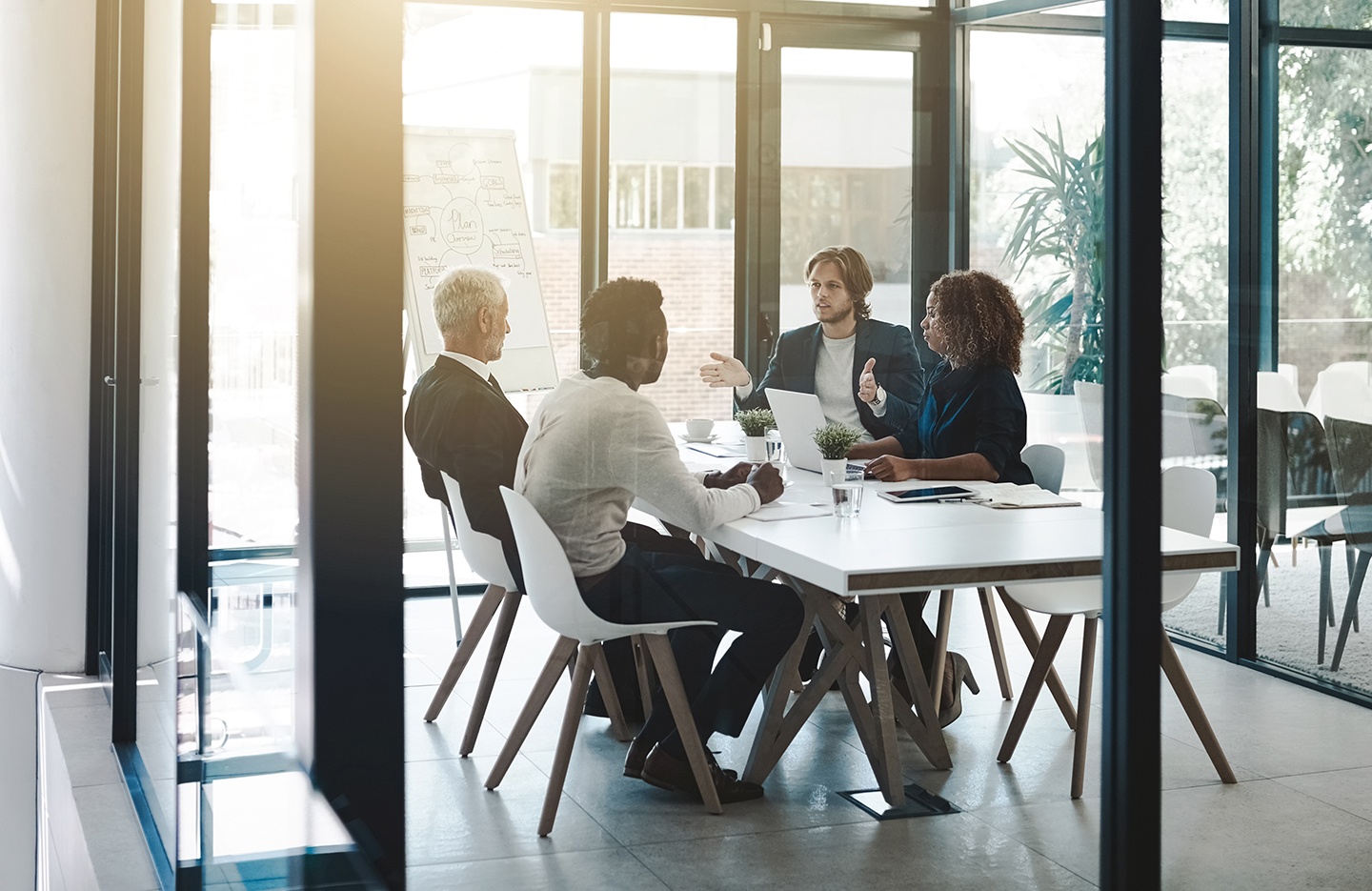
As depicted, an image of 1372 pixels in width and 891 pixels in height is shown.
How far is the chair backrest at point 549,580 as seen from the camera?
2988mm

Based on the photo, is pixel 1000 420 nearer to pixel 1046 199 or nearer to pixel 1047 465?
pixel 1047 465

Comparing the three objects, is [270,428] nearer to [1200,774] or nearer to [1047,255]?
[1047,255]

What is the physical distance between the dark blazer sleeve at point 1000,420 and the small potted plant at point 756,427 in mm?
474

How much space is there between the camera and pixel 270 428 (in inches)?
86.4

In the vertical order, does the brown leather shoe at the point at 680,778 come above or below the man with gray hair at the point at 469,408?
below

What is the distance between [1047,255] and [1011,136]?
33cm

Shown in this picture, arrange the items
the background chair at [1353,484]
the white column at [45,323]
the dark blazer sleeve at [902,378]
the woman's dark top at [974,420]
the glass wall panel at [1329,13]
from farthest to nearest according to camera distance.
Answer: the white column at [45,323] → the dark blazer sleeve at [902,378] → the background chair at [1353,484] → the glass wall panel at [1329,13] → the woman's dark top at [974,420]

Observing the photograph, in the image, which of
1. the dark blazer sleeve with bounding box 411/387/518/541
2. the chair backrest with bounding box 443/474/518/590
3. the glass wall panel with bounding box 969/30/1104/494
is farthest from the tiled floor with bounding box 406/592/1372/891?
the glass wall panel with bounding box 969/30/1104/494

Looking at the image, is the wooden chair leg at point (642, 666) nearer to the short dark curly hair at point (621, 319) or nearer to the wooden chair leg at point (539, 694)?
the wooden chair leg at point (539, 694)

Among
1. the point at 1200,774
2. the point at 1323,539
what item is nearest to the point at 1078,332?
the point at 1200,774

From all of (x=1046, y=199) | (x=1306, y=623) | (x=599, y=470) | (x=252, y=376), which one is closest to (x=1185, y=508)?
(x=1046, y=199)

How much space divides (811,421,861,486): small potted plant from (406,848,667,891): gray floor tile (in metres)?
1.05

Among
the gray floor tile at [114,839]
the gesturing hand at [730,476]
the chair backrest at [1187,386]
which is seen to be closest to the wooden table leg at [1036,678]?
the chair backrest at [1187,386]

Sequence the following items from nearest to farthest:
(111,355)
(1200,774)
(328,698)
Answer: (328,698) → (1200,774) → (111,355)
